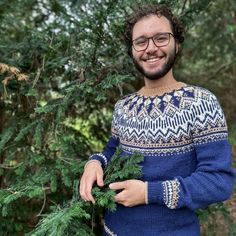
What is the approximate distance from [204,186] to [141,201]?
303 mm

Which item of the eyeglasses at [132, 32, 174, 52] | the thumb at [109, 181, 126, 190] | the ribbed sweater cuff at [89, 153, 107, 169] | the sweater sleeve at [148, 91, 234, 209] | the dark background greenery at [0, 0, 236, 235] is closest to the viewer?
the sweater sleeve at [148, 91, 234, 209]

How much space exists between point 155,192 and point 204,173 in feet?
0.79

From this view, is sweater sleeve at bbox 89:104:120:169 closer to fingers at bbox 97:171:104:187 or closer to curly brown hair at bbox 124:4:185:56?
fingers at bbox 97:171:104:187

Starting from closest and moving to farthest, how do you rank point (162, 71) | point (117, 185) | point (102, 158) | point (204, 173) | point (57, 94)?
point (204, 173) → point (117, 185) → point (162, 71) → point (102, 158) → point (57, 94)

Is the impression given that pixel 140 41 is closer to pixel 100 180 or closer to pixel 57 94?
pixel 100 180

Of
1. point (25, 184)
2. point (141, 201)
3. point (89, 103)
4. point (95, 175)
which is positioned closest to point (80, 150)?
point (89, 103)

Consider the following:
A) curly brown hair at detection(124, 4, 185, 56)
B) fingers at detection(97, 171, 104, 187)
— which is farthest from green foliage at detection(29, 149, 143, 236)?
curly brown hair at detection(124, 4, 185, 56)

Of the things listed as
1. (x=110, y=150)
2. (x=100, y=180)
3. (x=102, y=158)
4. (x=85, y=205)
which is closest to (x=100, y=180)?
(x=100, y=180)

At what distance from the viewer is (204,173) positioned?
1.79 metres

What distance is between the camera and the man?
180 centimetres

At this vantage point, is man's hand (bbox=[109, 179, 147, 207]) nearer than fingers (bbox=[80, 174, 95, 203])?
Yes

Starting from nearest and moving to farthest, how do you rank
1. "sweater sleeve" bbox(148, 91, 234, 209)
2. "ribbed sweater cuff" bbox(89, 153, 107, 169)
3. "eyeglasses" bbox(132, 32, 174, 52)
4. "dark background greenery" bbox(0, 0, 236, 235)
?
"sweater sleeve" bbox(148, 91, 234, 209) → "eyeglasses" bbox(132, 32, 174, 52) → "ribbed sweater cuff" bbox(89, 153, 107, 169) → "dark background greenery" bbox(0, 0, 236, 235)

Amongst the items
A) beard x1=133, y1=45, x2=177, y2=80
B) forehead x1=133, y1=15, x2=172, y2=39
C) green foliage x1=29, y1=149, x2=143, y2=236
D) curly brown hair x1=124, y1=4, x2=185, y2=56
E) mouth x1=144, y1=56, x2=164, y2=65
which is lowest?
green foliage x1=29, y1=149, x2=143, y2=236

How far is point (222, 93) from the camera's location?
572 centimetres
